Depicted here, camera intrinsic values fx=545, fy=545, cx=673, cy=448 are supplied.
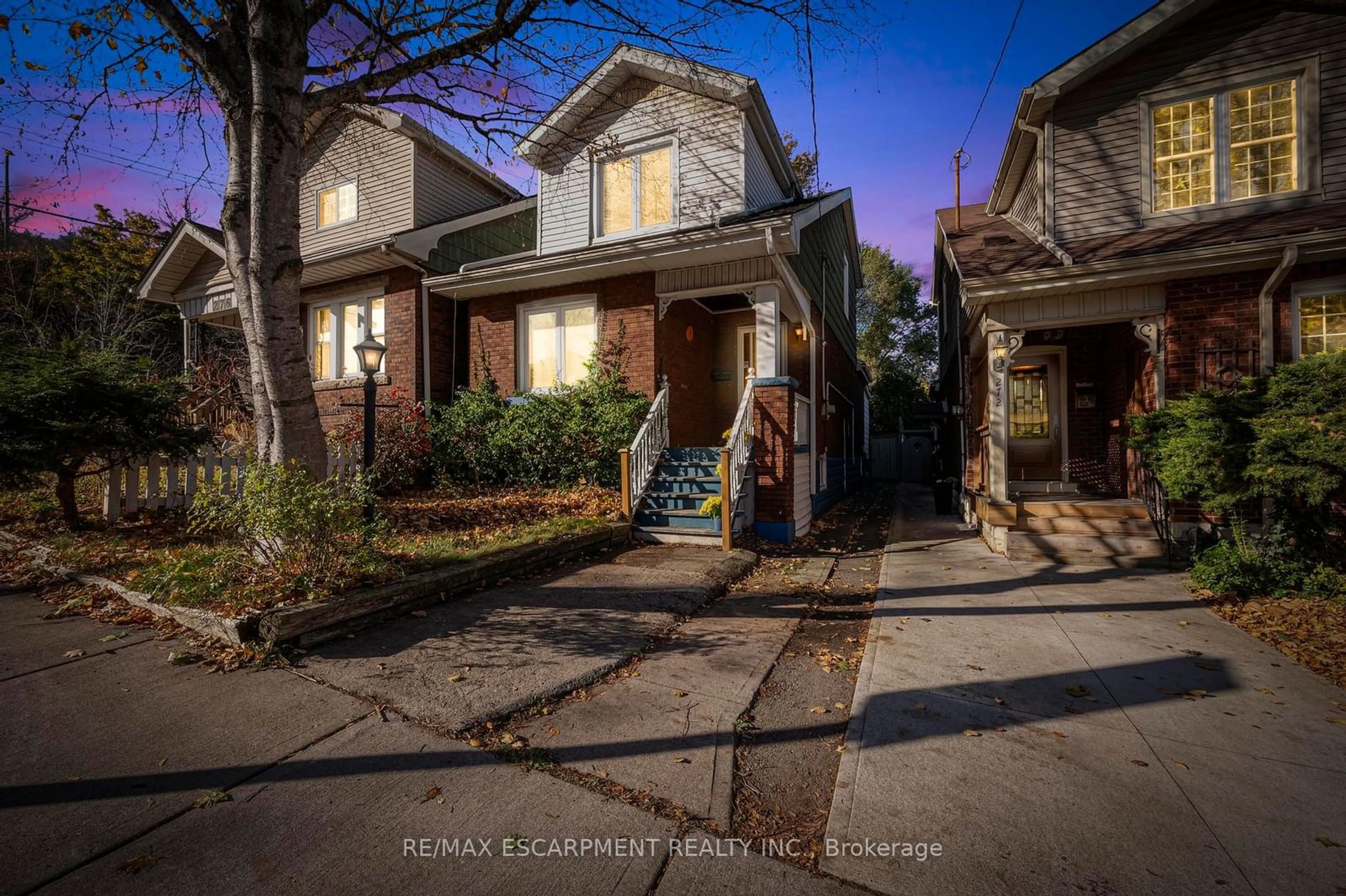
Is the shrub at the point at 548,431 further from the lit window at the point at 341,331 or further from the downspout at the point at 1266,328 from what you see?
the downspout at the point at 1266,328

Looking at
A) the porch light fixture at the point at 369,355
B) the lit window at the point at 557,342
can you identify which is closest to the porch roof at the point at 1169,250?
the lit window at the point at 557,342

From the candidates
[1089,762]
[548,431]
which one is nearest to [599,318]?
[548,431]

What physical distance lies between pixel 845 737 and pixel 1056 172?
9.16m

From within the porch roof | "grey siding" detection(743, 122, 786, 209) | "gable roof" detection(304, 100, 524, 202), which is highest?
"gable roof" detection(304, 100, 524, 202)

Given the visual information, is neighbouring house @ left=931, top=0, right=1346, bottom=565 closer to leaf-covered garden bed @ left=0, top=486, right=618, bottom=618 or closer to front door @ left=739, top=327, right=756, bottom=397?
front door @ left=739, top=327, right=756, bottom=397

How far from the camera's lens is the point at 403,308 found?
1083 centimetres

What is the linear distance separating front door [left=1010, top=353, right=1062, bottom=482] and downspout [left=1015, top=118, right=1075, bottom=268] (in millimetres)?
2852

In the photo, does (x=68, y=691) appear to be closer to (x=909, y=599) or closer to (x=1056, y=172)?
(x=909, y=599)

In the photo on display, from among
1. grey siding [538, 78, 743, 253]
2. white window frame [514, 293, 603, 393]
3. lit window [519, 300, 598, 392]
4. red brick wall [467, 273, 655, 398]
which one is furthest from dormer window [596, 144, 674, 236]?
lit window [519, 300, 598, 392]

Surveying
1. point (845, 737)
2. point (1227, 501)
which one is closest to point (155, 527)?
point (845, 737)

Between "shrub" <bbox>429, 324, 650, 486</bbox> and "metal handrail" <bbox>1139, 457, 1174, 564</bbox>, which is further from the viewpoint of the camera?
"shrub" <bbox>429, 324, 650, 486</bbox>

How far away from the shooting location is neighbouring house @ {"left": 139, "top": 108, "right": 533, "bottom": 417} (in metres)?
10.7

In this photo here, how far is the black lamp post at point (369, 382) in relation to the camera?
6.43 metres

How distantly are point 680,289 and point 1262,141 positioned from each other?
7.97 metres
